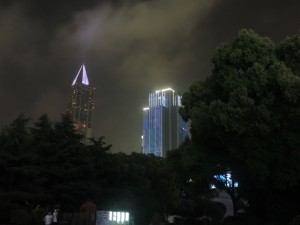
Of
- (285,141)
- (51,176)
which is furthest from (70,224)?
(285,141)

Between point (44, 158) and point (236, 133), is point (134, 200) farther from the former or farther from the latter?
point (236, 133)

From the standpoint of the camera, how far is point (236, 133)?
20594 millimetres

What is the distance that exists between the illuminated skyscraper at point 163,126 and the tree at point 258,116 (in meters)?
109

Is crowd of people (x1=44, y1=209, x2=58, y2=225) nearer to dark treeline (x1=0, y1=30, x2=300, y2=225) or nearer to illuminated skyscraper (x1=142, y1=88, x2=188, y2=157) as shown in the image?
dark treeline (x1=0, y1=30, x2=300, y2=225)

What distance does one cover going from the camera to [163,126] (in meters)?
134

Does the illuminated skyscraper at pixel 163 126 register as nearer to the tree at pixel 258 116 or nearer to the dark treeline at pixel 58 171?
the dark treeline at pixel 58 171

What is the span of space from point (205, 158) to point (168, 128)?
113025 millimetres

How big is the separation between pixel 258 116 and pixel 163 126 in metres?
114

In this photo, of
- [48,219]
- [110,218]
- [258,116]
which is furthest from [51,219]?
[258,116]

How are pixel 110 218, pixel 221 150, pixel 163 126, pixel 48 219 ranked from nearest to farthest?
pixel 221 150 < pixel 110 218 < pixel 48 219 < pixel 163 126

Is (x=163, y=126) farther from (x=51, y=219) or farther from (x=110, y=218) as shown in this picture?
(x=110, y=218)

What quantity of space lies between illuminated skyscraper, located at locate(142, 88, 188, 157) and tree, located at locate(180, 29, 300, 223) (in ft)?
356

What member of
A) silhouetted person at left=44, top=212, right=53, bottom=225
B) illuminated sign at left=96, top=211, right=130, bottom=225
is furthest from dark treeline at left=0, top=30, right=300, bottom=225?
illuminated sign at left=96, top=211, right=130, bottom=225

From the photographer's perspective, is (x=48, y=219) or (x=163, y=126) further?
(x=163, y=126)
